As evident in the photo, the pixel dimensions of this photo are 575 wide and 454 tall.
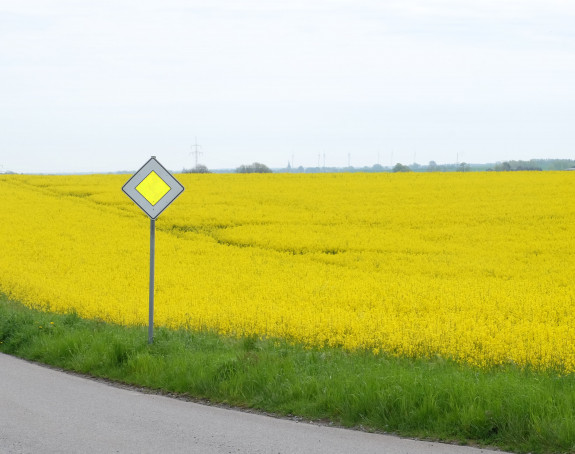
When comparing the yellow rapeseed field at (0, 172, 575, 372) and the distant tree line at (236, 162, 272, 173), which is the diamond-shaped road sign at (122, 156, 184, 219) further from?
the distant tree line at (236, 162, 272, 173)

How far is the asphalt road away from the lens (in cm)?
614

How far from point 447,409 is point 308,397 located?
1.49 meters

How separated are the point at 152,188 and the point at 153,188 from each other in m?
0.01

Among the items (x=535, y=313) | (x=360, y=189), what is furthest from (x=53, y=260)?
(x=360, y=189)

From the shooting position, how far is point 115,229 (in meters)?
30.9

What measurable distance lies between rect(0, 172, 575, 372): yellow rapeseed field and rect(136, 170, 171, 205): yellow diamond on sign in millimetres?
2998

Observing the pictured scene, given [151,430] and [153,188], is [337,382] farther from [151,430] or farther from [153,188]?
[153,188]

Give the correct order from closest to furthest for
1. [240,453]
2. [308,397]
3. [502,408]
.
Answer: [240,453] → [502,408] → [308,397]

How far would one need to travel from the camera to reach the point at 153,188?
10.6 metres

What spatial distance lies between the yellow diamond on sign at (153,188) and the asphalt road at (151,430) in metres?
2.95

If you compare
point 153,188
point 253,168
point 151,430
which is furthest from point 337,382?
point 253,168

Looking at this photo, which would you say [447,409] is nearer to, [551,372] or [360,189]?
[551,372]

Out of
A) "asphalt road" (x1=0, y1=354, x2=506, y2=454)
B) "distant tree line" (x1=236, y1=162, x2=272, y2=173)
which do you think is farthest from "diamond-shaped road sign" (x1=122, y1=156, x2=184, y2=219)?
"distant tree line" (x1=236, y1=162, x2=272, y2=173)

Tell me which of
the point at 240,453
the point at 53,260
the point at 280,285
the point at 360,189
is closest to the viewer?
the point at 240,453
